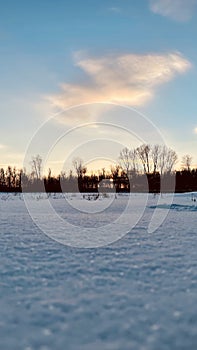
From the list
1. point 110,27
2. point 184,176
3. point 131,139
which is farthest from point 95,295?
point 184,176

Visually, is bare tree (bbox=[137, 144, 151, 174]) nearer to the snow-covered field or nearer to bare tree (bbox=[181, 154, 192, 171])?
bare tree (bbox=[181, 154, 192, 171])

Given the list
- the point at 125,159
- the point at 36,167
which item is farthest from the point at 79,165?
the point at 36,167

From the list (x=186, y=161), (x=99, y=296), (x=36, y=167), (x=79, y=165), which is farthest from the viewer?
(x=186, y=161)

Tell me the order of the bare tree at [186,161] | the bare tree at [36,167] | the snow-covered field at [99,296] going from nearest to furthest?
1. the snow-covered field at [99,296]
2. the bare tree at [36,167]
3. the bare tree at [186,161]

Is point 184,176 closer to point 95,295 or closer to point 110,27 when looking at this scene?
point 110,27

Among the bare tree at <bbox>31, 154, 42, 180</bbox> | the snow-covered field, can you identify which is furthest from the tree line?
the snow-covered field

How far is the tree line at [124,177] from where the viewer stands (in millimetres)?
49062

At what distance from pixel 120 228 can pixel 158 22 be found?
9310 mm

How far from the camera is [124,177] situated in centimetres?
5228

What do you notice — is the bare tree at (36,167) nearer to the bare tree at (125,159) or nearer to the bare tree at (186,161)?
the bare tree at (125,159)

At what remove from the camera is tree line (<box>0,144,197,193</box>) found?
49.1 metres

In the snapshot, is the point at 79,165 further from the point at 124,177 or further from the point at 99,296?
the point at 99,296

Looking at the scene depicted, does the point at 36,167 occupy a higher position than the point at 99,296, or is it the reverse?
the point at 36,167

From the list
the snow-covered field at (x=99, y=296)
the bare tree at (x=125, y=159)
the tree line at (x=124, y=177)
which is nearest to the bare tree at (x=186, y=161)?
the tree line at (x=124, y=177)
